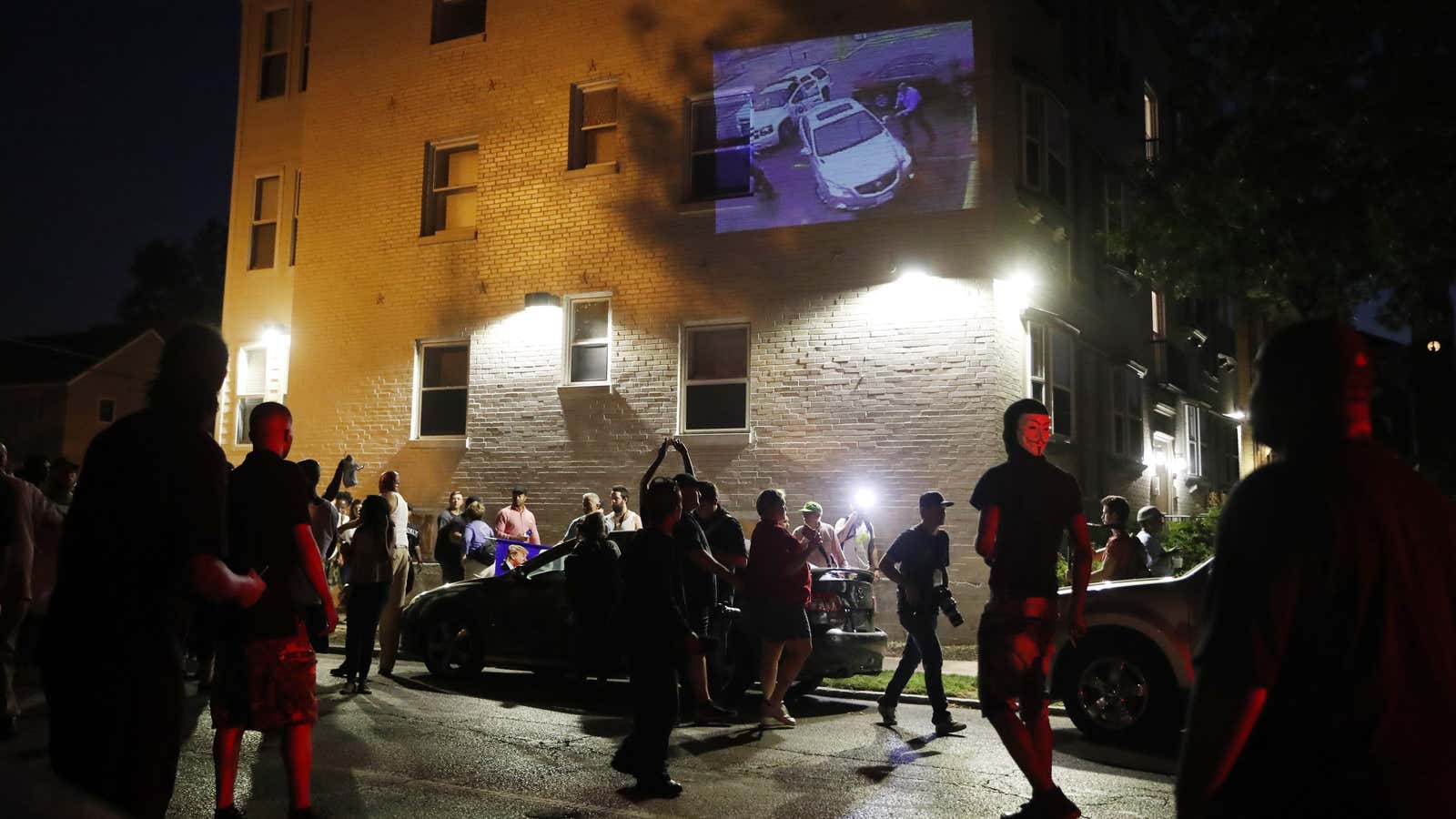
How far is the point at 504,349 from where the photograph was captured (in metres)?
18.2

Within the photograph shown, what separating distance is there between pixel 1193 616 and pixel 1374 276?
31.5 ft

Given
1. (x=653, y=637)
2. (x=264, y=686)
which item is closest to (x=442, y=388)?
(x=653, y=637)

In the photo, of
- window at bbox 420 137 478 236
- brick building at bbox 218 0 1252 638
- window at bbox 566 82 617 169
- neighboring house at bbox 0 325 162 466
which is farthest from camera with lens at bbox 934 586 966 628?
neighboring house at bbox 0 325 162 466

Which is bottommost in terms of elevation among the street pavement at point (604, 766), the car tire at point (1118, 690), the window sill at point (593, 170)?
the street pavement at point (604, 766)

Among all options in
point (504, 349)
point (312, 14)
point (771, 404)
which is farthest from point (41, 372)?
point (771, 404)

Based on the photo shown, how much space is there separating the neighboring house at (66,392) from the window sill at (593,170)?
44.6 metres

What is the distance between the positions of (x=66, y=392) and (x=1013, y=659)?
59.9 metres

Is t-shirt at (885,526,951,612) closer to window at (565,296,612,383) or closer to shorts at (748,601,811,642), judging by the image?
shorts at (748,601,811,642)

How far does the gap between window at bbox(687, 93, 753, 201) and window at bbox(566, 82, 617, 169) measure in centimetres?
131

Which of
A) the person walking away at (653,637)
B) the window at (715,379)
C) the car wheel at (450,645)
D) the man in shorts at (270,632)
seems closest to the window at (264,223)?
the window at (715,379)

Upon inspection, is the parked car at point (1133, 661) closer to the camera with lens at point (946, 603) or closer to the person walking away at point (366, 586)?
the camera with lens at point (946, 603)

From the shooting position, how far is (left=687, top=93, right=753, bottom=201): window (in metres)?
17.1

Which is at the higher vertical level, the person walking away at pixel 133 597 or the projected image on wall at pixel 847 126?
the projected image on wall at pixel 847 126

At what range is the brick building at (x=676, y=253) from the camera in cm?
1565
